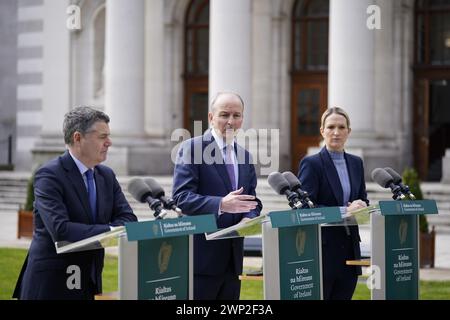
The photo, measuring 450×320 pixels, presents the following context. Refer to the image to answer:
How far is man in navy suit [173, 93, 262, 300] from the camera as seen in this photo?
7645 mm

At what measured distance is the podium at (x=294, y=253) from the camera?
683 centimetres

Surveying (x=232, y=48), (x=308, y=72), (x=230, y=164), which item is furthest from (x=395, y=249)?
(x=308, y=72)

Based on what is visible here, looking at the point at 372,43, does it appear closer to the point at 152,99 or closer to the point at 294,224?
the point at 152,99

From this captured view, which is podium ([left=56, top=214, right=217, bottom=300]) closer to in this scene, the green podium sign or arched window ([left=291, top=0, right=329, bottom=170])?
the green podium sign

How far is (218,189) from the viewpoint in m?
7.94

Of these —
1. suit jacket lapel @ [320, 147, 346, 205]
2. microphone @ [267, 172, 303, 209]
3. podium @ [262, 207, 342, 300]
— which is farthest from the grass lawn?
microphone @ [267, 172, 303, 209]

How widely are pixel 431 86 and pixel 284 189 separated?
79.3ft

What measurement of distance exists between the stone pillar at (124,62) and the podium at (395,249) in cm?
2239

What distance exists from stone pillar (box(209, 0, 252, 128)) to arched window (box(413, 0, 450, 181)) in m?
5.91

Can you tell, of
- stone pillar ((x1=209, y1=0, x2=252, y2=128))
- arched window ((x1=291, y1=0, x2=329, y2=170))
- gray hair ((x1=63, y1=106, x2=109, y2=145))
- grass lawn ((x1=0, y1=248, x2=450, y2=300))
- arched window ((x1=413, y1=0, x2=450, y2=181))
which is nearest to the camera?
gray hair ((x1=63, y1=106, x2=109, y2=145))

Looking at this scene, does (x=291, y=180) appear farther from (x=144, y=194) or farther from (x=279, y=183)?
(x=144, y=194)

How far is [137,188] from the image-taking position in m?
6.55

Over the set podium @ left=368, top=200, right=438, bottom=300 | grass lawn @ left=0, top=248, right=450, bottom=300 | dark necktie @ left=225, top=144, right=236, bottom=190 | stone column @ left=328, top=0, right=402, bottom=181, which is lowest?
grass lawn @ left=0, top=248, right=450, bottom=300

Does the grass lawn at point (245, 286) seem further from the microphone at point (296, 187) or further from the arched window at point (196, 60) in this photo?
the arched window at point (196, 60)
